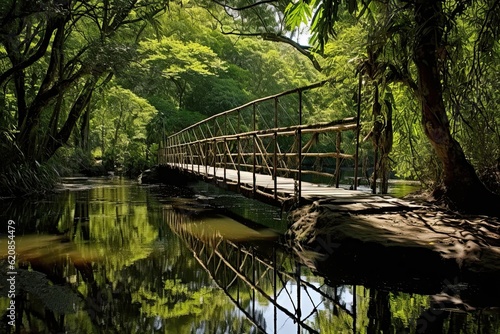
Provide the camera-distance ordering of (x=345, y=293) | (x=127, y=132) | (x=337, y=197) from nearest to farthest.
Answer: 1. (x=345, y=293)
2. (x=337, y=197)
3. (x=127, y=132)

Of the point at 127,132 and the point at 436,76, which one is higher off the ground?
the point at 127,132

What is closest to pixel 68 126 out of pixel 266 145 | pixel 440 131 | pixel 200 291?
pixel 266 145

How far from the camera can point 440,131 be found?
5109 millimetres

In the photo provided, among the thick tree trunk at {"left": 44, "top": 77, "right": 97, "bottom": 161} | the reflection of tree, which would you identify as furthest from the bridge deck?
the thick tree trunk at {"left": 44, "top": 77, "right": 97, "bottom": 161}

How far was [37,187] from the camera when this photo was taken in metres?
11.9

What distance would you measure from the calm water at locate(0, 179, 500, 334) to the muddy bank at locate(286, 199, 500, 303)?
0.27ft

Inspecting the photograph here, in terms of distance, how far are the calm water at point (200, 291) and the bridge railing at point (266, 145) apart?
1.35 meters

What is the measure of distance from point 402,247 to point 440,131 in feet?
5.64

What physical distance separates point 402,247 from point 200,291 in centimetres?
179

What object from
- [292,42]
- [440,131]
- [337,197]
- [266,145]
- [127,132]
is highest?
[292,42]

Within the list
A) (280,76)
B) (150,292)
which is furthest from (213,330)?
(280,76)

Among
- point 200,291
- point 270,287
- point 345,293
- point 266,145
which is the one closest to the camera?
point 345,293

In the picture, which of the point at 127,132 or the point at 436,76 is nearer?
the point at 436,76

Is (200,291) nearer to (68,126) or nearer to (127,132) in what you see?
(68,126)
